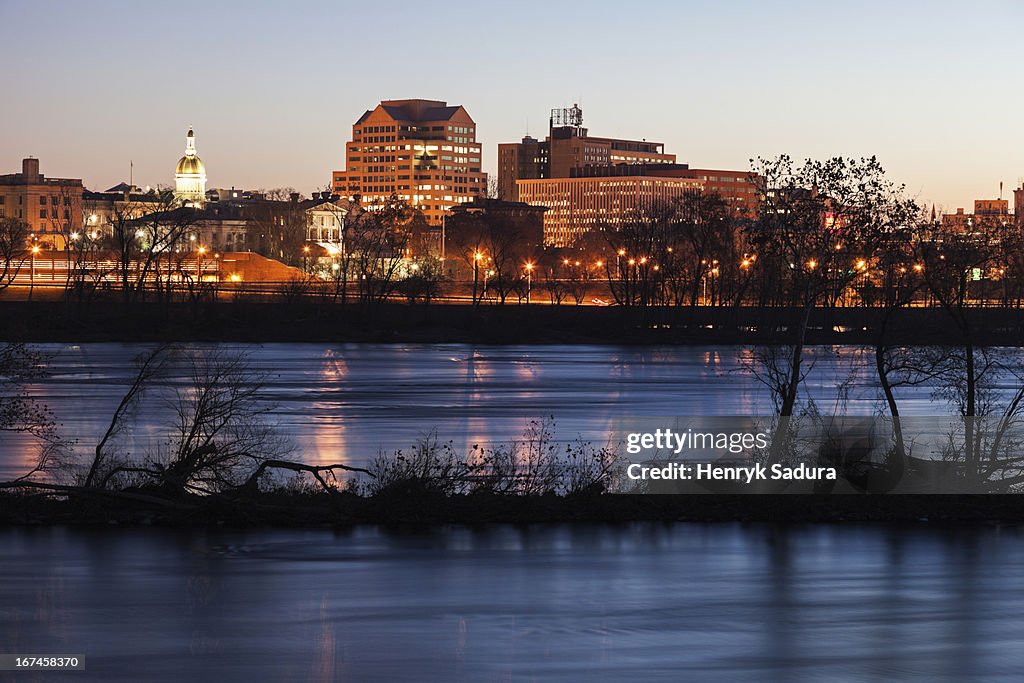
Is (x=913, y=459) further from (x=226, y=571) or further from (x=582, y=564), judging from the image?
(x=226, y=571)

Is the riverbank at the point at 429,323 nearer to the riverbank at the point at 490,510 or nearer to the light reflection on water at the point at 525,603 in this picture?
the riverbank at the point at 490,510

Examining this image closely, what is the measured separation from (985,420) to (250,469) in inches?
556

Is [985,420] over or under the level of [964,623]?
over

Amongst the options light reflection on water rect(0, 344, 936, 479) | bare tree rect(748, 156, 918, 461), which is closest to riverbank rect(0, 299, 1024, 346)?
light reflection on water rect(0, 344, 936, 479)

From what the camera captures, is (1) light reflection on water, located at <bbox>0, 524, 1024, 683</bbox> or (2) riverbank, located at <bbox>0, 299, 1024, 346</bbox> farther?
(2) riverbank, located at <bbox>0, 299, 1024, 346</bbox>

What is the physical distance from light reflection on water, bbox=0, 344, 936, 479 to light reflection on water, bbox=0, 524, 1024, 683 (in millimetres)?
11618

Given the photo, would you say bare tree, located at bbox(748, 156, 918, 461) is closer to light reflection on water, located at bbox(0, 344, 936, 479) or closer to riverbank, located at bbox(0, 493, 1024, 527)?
riverbank, located at bbox(0, 493, 1024, 527)

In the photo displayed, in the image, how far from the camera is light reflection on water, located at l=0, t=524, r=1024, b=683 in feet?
51.6

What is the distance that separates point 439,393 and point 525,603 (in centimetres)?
3874

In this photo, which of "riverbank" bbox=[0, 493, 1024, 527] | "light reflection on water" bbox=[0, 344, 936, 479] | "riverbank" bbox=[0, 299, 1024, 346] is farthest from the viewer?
"riverbank" bbox=[0, 299, 1024, 346]

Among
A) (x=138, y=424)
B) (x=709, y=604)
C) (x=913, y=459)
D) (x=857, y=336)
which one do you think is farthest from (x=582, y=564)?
(x=857, y=336)

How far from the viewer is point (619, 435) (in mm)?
39375

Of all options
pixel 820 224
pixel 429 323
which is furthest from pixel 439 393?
pixel 429 323

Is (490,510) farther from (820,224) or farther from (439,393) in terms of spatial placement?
(439,393)
